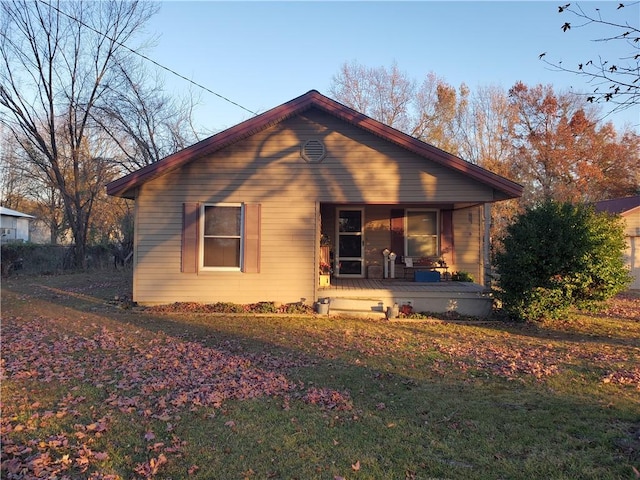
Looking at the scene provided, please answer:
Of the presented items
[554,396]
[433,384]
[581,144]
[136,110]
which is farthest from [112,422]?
[581,144]

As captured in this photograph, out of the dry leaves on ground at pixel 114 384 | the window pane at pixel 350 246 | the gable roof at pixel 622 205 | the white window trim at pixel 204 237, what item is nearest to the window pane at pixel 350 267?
the window pane at pixel 350 246

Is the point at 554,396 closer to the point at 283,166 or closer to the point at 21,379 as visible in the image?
the point at 21,379

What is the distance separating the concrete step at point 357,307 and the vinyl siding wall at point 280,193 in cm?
70

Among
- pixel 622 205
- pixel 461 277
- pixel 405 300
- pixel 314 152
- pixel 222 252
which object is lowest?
pixel 405 300

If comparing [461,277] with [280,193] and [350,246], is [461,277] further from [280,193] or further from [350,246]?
[280,193]

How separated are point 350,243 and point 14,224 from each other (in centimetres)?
3486

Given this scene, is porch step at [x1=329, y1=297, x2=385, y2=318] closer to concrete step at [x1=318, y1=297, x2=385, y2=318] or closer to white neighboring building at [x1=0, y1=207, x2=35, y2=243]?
concrete step at [x1=318, y1=297, x2=385, y2=318]

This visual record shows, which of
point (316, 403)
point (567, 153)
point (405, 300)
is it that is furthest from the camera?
point (567, 153)

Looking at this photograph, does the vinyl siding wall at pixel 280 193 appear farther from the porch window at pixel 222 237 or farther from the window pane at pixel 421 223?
the window pane at pixel 421 223

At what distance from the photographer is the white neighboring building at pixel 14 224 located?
105ft

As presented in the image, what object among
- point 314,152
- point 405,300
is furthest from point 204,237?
point 405,300

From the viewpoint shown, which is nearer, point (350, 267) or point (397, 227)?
point (397, 227)

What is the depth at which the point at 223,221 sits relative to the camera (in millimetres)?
10234

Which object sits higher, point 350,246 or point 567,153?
point 567,153
